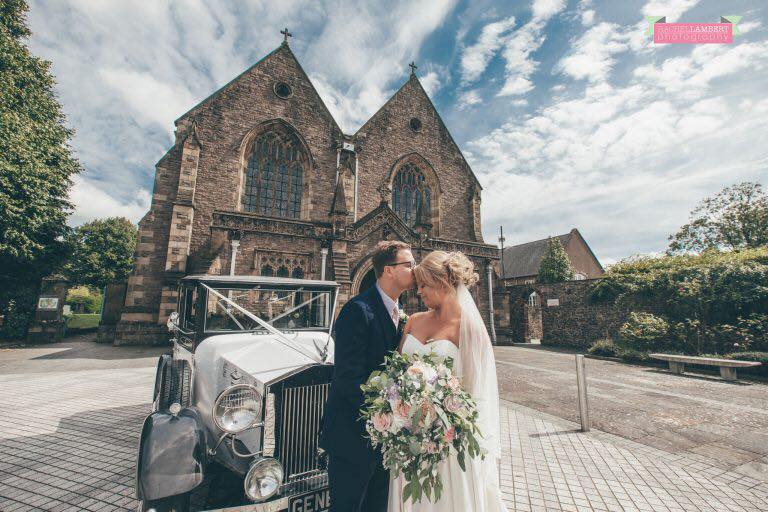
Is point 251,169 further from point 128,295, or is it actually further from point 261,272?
point 128,295

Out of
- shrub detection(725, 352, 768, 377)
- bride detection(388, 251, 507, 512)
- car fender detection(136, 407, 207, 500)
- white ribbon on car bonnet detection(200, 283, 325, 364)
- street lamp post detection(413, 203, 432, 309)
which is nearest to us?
bride detection(388, 251, 507, 512)

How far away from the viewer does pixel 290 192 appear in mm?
17609

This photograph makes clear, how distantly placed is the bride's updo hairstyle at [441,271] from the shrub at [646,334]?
49.7 ft

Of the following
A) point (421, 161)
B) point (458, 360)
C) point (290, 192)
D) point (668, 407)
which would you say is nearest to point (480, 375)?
point (458, 360)

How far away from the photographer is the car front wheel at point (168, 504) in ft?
7.45

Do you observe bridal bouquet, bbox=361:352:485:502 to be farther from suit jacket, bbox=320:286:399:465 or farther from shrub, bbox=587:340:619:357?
shrub, bbox=587:340:619:357

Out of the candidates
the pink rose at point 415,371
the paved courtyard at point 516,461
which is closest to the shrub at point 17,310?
the paved courtyard at point 516,461

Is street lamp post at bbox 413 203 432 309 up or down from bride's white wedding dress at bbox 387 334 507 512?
up

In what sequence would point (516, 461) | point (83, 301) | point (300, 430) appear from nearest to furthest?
1. point (300, 430)
2. point (516, 461)
3. point (83, 301)

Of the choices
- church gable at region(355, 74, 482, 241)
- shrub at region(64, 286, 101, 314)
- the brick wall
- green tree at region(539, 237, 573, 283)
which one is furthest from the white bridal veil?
shrub at region(64, 286, 101, 314)

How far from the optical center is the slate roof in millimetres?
36844

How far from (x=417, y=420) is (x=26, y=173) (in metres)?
20.3

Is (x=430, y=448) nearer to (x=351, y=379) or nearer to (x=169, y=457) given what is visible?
(x=351, y=379)

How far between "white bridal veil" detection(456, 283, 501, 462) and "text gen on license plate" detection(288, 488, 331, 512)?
129 cm
